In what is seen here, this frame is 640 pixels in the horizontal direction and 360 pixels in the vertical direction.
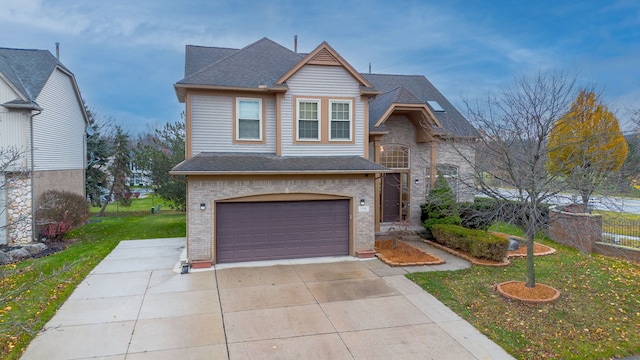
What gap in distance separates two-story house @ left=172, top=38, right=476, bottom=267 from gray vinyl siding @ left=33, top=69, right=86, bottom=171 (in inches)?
263

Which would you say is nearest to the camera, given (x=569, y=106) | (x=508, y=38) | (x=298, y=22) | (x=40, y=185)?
(x=569, y=106)

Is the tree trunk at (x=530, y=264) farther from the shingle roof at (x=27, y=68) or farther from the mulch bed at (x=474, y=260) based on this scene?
the shingle roof at (x=27, y=68)

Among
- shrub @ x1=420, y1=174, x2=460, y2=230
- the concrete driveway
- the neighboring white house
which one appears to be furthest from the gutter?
the neighboring white house

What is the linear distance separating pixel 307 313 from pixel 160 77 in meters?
54.8

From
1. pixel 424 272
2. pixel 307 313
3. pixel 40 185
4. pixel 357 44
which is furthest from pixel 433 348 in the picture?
pixel 357 44

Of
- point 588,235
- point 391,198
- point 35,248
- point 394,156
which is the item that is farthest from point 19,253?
point 588,235

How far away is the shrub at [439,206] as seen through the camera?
44.8 feet

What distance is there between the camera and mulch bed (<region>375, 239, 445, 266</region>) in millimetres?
11000

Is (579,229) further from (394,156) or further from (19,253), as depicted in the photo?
(19,253)

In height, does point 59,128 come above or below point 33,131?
above

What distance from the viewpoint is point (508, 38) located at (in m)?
18.0

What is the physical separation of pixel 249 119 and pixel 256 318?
6817 mm

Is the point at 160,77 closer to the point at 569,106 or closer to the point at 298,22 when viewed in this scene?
the point at 298,22

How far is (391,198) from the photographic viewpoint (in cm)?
1595
